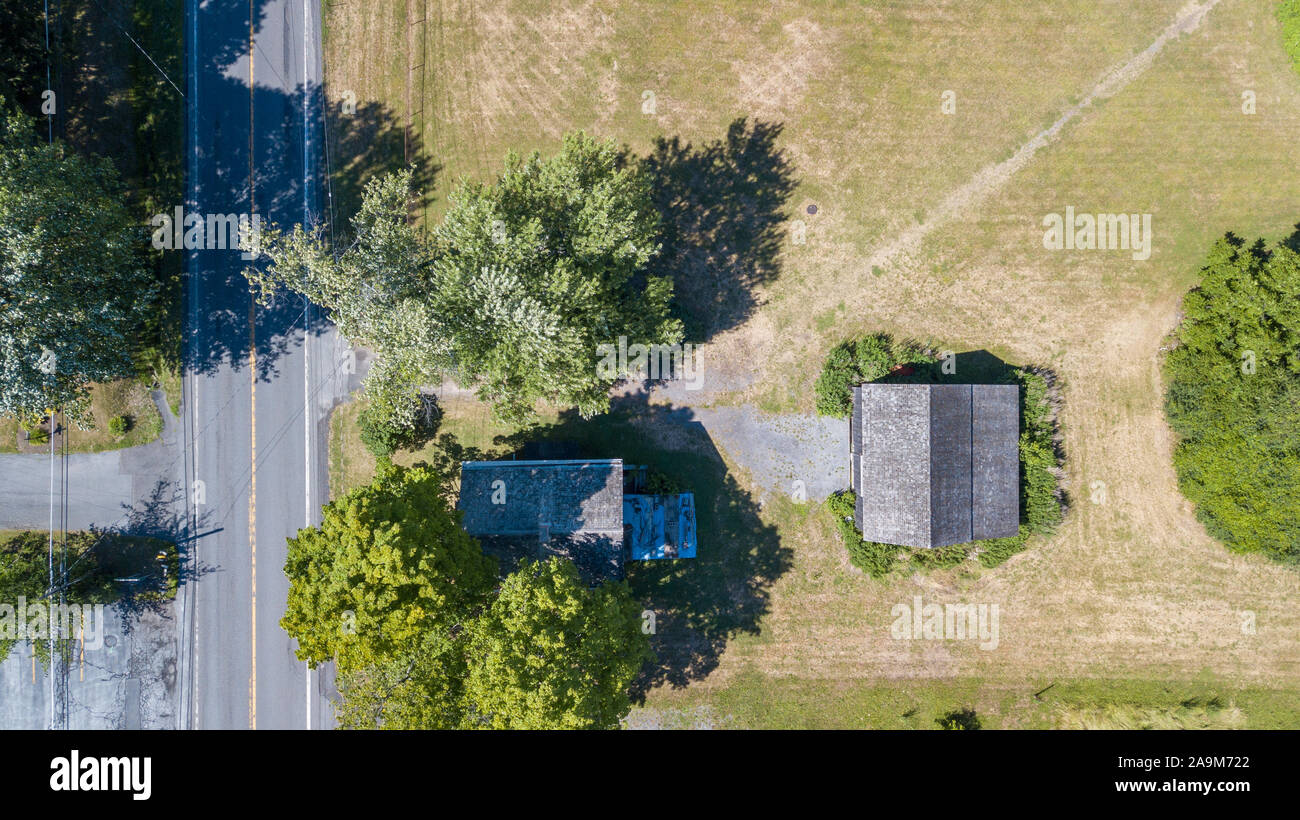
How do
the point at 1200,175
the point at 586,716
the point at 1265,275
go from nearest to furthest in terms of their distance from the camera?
the point at 586,716
the point at 1265,275
the point at 1200,175

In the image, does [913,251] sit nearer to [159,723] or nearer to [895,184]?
[895,184]

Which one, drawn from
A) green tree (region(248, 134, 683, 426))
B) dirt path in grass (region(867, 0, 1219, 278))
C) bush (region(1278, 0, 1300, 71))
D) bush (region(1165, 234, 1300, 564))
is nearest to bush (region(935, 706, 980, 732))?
bush (region(1165, 234, 1300, 564))

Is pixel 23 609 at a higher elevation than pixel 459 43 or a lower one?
lower

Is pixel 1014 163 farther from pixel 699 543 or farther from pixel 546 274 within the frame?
pixel 699 543

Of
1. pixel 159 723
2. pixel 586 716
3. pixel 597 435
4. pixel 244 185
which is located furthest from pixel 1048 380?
pixel 159 723

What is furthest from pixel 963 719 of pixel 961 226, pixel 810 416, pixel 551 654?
pixel 961 226

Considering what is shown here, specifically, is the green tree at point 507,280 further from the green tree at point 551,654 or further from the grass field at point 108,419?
the grass field at point 108,419
